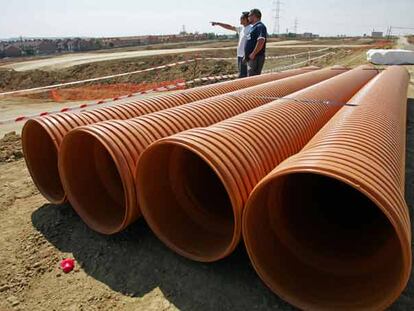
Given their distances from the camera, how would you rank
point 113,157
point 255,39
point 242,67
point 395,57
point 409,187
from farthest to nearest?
1. point 395,57
2. point 242,67
3. point 255,39
4. point 409,187
5. point 113,157

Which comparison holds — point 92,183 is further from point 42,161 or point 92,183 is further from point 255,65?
point 255,65

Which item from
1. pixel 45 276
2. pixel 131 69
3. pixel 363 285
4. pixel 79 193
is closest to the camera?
pixel 363 285

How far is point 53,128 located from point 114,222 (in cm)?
120

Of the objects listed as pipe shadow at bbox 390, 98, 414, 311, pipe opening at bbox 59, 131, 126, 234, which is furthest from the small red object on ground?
pipe shadow at bbox 390, 98, 414, 311

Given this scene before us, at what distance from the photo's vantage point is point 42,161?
445 centimetres

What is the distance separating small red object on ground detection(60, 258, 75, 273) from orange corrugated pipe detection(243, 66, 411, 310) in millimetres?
1703

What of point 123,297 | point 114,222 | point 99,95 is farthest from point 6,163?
point 99,95

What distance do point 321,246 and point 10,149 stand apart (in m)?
5.30

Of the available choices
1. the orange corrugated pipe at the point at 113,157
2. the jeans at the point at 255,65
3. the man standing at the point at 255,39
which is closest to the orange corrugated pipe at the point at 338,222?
the orange corrugated pipe at the point at 113,157

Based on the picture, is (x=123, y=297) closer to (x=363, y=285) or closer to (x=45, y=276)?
(x=45, y=276)

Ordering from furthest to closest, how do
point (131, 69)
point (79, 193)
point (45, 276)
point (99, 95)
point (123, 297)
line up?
1. point (131, 69)
2. point (99, 95)
3. point (79, 193)
4. point (45, 276)
5. point (123, 297)

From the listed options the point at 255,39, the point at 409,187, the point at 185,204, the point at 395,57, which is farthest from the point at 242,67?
the point at 395,57

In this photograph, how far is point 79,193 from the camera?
3910 millimetres

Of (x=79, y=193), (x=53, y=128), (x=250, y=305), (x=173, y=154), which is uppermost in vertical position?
(x=53, y=128)
